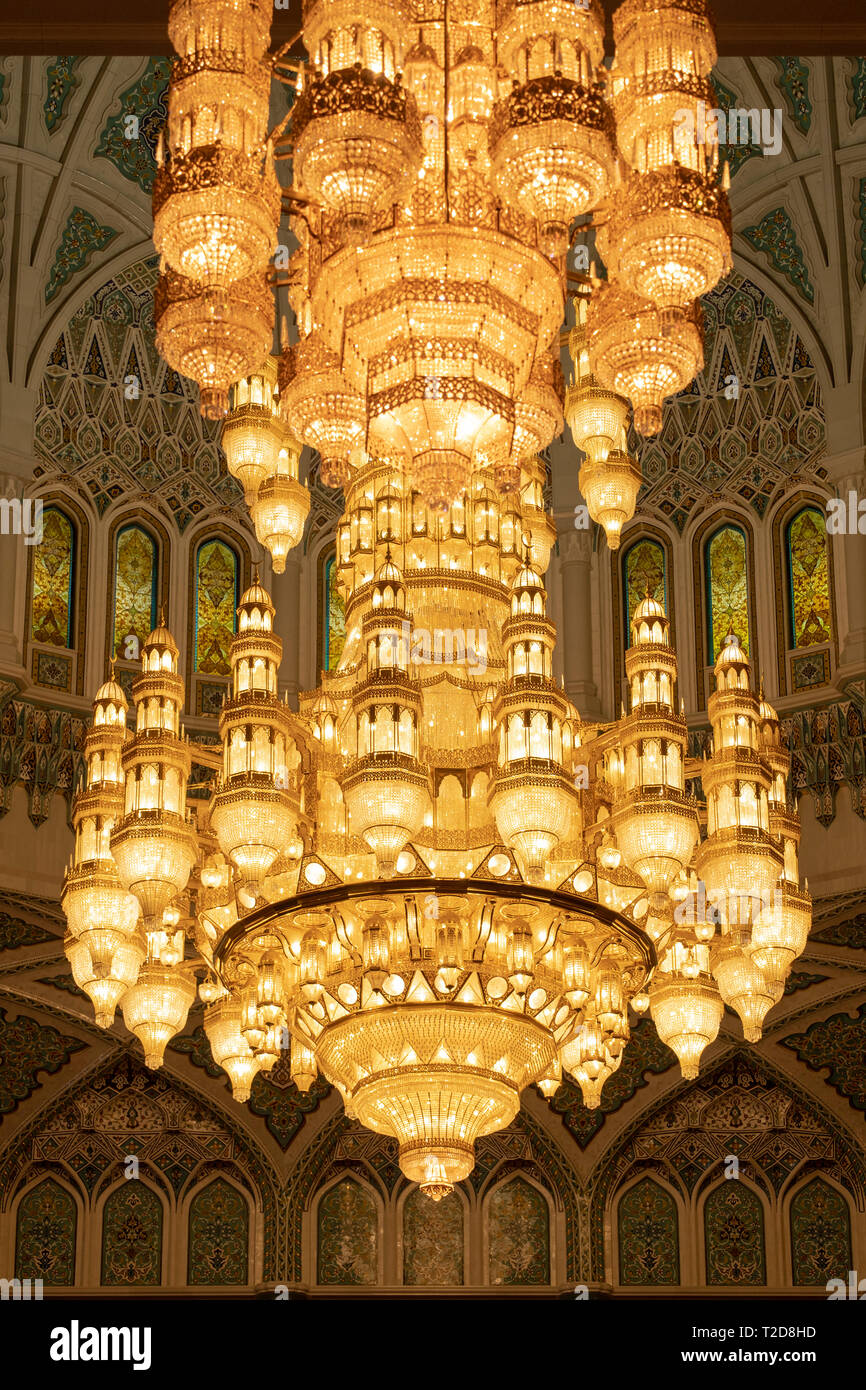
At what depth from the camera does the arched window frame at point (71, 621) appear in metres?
12.4

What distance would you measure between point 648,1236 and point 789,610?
3870 millimetres

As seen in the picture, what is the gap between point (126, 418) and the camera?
42.6ft

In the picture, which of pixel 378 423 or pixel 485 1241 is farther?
pixel 485 1241

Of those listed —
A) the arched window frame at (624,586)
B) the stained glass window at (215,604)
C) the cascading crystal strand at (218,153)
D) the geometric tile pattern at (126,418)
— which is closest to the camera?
the cascading crystal strand at (218,153)

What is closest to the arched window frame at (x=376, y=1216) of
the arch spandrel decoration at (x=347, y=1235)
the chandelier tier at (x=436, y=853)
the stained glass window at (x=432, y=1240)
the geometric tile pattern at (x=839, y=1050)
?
the arch spandrel decoration at (x=347, y=1235)

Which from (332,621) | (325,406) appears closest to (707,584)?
(332,621)

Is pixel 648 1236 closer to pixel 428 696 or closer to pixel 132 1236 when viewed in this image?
Answer: pixel 132 1236

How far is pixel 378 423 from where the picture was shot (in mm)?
6824

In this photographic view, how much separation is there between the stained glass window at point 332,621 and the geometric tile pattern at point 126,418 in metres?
0.61

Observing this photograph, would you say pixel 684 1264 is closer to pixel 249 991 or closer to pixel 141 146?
pixel 249 991

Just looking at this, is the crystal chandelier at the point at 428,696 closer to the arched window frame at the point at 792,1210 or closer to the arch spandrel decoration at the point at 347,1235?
the arch spandrel decoration at the point at 347,1235

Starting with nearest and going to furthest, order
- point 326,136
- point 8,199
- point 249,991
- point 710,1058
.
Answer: point 326,136, point 249,991, point 8,199, point 710,1058

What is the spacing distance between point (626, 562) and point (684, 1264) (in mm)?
4215
